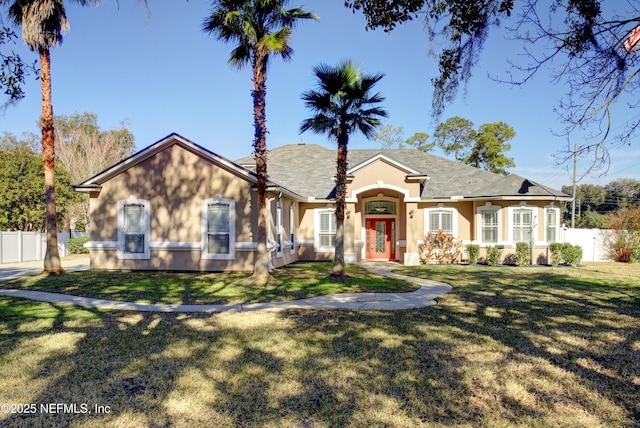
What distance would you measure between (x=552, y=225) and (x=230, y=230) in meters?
16.6

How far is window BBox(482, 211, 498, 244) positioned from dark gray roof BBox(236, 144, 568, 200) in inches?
48.9

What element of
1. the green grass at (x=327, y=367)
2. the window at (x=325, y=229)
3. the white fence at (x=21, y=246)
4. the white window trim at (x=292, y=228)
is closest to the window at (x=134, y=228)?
the white window trim at (x=292, y=228)

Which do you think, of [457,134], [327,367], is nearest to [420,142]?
[457,134]

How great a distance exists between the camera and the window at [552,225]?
70.3 feet

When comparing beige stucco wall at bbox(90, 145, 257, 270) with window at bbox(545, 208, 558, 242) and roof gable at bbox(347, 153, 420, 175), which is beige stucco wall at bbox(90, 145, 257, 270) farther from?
window at bbox(545, 208, 558, 242)

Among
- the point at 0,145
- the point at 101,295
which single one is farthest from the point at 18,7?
the point at 0,145

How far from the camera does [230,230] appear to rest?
16250 millimetres

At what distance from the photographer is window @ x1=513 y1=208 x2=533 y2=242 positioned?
2097cm

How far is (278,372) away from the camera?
211 inches

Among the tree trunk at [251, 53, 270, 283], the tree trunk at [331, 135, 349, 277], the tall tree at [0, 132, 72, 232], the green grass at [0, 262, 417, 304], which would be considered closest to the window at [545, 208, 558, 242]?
the green grass at [0, 262, 417, 304]

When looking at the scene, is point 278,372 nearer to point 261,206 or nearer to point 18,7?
point 261,206

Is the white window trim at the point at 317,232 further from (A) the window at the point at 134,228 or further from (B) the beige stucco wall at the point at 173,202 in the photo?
(A) the window at the point at 134,228

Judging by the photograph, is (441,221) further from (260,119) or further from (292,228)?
(260,119)

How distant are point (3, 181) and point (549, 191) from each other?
31.1 m
